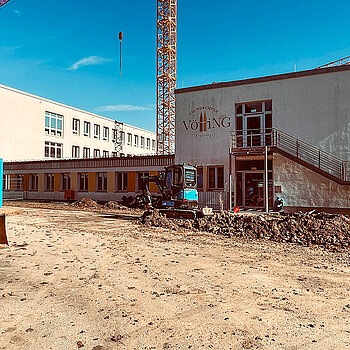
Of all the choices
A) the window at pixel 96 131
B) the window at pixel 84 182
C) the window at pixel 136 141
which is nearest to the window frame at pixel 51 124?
the window at pixel 96 131

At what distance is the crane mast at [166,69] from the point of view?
5116 centimetres

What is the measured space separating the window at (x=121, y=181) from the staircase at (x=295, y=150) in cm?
1001

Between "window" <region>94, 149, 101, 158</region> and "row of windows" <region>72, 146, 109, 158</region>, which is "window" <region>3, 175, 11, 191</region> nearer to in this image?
"row of windows" <region>72, 146, 109, 158</region>

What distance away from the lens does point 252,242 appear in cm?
1173

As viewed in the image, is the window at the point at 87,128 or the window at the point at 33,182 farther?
the window at the point at 87,128

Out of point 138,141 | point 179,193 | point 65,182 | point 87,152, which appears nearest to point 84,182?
point 65,182

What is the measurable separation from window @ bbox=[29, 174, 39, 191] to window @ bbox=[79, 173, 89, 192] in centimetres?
597

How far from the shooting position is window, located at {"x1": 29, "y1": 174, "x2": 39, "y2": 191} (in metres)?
34.7

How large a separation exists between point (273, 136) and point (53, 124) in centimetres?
3195

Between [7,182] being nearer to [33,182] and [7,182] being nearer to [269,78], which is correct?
[33,182]

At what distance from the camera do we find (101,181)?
30.3 m

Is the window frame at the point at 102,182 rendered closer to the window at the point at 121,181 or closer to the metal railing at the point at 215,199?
the window at the point at 121,181

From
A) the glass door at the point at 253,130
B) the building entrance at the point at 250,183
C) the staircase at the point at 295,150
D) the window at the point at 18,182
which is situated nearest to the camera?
the staircase at the point at 295,150

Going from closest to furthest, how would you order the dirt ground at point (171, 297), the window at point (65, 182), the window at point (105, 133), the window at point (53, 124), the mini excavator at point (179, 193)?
the dirt ground at point (171, 297)
the mini excavator at point (179, 193)
the window at point (65, 182)
the window at point (53, 124)
the window at point (105, 133)
